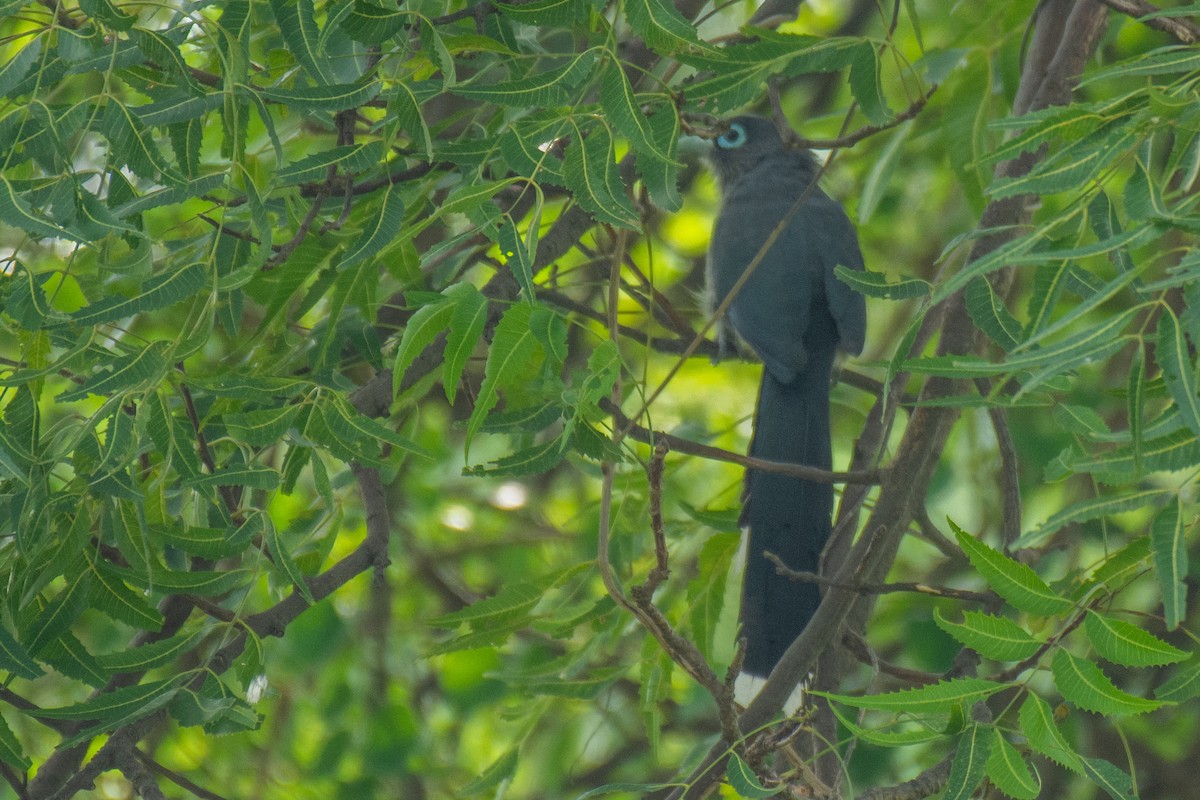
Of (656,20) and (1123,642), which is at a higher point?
(656,20)

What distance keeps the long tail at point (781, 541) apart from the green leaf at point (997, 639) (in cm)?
100

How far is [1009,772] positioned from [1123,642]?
0.18 metres

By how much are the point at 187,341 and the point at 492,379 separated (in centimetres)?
41

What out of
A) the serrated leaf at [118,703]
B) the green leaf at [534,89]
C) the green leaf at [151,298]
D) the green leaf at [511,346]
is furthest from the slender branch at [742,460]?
the serrated leaf at [118,703]

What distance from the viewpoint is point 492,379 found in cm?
137

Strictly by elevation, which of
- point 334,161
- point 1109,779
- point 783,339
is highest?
point 334,161

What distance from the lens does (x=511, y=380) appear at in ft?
4.63

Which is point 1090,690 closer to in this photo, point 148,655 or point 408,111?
point 408,111

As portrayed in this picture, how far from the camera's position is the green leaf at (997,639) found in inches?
51.9

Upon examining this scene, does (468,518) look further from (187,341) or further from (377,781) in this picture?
(187,341)

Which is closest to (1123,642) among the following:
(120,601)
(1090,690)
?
(1090,690)

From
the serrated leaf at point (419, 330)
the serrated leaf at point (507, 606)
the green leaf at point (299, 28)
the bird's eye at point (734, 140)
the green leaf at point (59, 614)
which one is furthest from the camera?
the bird's eye at point (734, 140)

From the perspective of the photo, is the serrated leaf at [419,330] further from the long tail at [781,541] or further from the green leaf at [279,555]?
the long tail at [781,541]

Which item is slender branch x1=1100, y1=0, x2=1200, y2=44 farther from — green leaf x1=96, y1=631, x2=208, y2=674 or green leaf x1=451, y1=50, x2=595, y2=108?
green leaf x1=96, y1=631, x2=208, y2=674
